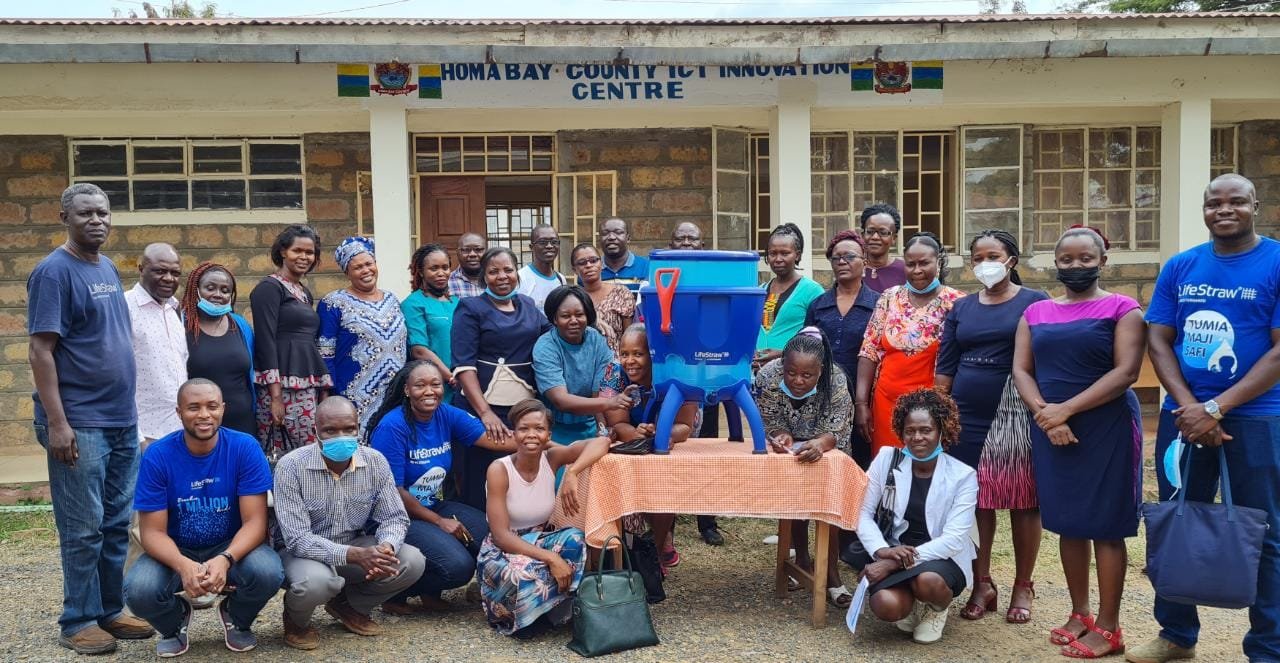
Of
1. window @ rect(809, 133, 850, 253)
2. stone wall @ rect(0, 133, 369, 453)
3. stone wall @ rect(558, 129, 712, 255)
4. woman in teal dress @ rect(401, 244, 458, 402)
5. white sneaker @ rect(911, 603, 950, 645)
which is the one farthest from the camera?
window @ rect(809, 133, 850, 253)

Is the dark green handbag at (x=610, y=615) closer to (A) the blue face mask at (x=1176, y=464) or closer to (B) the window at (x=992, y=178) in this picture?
(A) the blue face mask at (x=1176, y=464)

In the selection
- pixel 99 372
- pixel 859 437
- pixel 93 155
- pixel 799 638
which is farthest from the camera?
pixel 93 155

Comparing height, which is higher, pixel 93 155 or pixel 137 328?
pixel 93 155

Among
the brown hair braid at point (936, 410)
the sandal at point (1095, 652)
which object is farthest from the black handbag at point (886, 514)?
the sandal at point (1095, 652)

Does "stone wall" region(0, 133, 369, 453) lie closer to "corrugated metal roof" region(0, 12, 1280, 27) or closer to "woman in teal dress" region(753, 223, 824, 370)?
"corrugated metal roof" region(0, 12, 1280, 27)

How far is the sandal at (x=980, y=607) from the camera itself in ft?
15.6

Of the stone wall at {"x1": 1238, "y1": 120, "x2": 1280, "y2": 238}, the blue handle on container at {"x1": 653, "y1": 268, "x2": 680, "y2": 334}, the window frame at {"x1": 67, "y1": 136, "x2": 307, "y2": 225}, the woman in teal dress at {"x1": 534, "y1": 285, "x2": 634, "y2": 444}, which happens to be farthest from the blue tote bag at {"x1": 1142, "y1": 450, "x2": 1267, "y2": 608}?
the window frame at {"x1": 67, "y1": 136, "x2": 307, "y2": 225}

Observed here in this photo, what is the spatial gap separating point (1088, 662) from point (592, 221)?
589 cm

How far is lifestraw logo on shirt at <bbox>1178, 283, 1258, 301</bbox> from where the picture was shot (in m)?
3.85

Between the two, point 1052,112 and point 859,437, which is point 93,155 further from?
point 1052,112

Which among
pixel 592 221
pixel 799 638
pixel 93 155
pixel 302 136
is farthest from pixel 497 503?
pixel 93 155

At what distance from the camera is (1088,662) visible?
4.26 metres

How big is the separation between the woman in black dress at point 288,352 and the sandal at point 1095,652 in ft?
11.5

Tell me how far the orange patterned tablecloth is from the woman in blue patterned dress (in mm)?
1392
